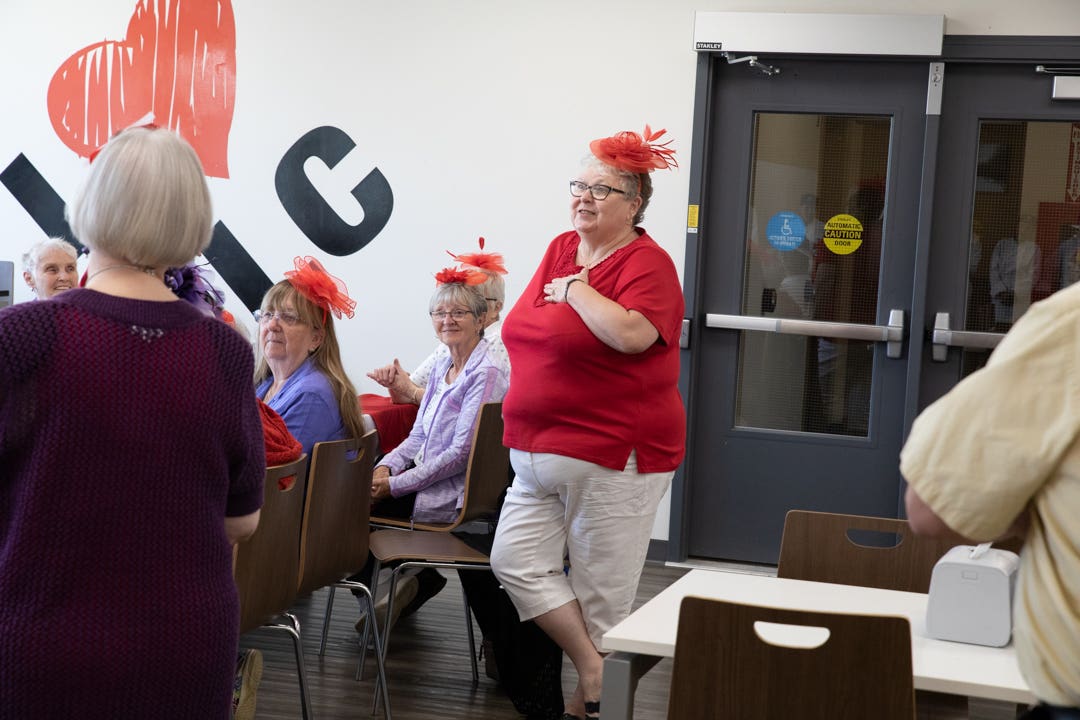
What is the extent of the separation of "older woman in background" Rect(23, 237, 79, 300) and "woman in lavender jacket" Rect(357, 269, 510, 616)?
171 centimetres

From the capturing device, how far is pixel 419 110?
18.2 feet

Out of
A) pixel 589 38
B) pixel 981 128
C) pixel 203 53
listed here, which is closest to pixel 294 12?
pixel 203 53

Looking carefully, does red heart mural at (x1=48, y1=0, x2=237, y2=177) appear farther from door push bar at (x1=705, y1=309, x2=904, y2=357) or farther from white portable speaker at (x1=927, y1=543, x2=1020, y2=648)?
white portable speaker at (x1=927, y1=543, x2=1020, y2=648)

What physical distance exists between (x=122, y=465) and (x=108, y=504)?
0.05m

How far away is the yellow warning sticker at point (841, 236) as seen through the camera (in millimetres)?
5156

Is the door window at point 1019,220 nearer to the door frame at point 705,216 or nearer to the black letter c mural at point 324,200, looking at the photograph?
the door frame at point 705,216

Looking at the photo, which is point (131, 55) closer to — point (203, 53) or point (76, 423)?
point (203, 53)

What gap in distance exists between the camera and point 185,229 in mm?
1517

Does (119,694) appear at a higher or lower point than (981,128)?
lower

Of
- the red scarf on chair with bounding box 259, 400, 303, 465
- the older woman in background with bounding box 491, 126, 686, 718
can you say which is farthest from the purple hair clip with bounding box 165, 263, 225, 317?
the older woman in background with bounding box 491, 126, 686, 718

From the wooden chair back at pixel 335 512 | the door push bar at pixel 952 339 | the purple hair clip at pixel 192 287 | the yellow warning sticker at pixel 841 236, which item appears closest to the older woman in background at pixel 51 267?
the wooden chair back at pixel 335 512

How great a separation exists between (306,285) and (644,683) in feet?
5.41

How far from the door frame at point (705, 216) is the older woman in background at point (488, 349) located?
98cm

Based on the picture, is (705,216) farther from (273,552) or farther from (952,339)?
(273,552)
